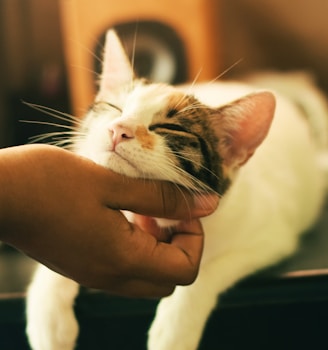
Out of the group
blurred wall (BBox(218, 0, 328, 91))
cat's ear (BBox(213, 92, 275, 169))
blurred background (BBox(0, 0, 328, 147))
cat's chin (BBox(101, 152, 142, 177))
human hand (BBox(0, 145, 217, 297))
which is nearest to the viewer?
human hand (BBox(0, 145, 217, 297))

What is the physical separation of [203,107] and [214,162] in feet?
0.35

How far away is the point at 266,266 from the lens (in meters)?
0.97

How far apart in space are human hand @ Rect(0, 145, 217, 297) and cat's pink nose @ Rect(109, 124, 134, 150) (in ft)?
0.20

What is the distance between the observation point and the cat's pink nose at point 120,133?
700 mm

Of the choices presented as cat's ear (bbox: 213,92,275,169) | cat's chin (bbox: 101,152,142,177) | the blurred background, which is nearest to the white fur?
cat's chin (bbox: 101,152,142,177)

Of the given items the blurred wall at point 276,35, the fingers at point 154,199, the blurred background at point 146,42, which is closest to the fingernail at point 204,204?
the fingers at point 154,199

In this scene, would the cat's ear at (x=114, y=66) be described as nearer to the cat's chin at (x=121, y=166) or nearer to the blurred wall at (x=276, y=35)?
the cat's chin at (x=121, y=166)

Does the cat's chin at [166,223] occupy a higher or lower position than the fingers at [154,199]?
lower

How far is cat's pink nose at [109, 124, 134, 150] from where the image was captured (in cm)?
70

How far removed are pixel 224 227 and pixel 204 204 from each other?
0.67 ft

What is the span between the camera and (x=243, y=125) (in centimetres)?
84

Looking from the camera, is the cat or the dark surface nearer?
the cat

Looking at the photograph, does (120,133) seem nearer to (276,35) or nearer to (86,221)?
(86,221)

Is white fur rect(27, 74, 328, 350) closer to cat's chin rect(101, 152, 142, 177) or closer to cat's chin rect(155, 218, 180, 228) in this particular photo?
cat's chin rect(101, 152, 142, 177)
